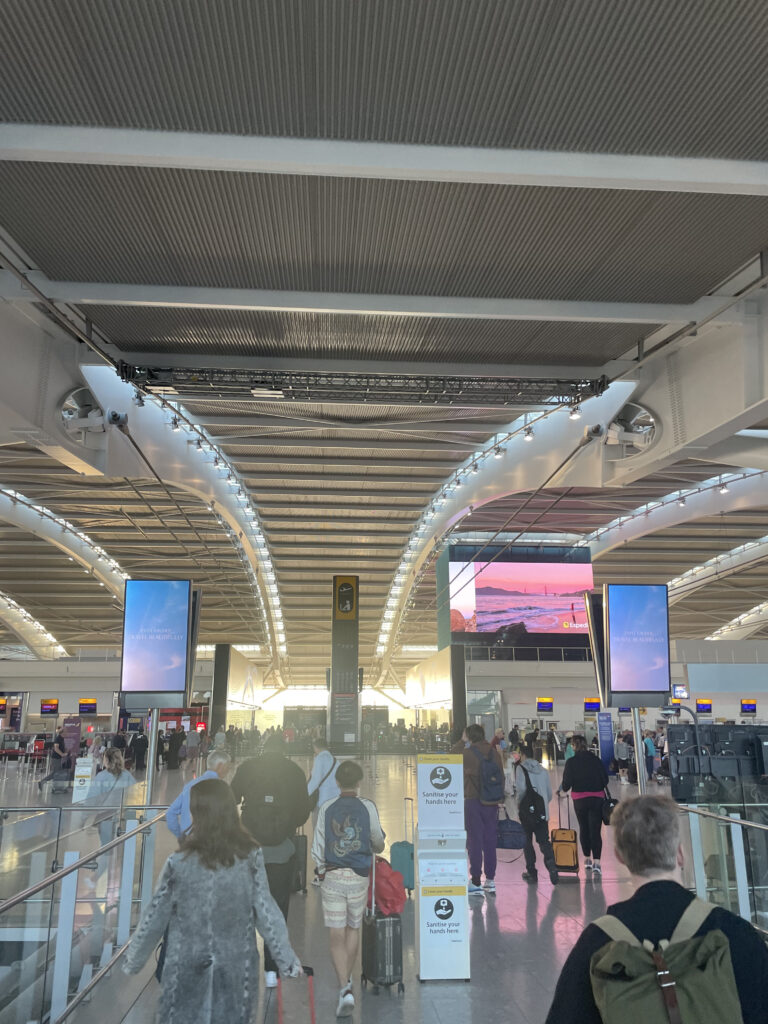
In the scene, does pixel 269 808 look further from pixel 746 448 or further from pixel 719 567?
pixel 719 567

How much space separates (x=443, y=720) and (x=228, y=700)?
32.8ft

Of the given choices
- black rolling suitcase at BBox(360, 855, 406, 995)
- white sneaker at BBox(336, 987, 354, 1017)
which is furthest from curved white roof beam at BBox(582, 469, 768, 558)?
white sneaker at BBox(336, 987, 354, 1017)

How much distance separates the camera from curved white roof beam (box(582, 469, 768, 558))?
21.6 metres

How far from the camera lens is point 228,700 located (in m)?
→ 36.8

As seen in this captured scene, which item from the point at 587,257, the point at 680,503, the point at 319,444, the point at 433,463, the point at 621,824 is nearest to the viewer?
the point at 621,824

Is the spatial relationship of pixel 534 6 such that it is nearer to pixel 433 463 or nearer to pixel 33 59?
pixel 33 59

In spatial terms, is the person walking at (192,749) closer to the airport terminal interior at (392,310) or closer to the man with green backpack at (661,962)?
the airport terminal interior at (392,310)

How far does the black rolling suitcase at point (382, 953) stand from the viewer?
5441mm

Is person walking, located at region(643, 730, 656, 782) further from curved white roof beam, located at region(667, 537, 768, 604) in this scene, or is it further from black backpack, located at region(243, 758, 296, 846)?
black backpack, located at region(243, 758, 296, 846)

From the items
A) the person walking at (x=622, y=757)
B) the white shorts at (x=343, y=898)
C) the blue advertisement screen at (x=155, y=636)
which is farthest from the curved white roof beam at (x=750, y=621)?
the white shorts at (x=343, y=898)

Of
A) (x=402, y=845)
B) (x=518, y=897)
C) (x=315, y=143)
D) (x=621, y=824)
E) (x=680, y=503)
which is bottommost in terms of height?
(x=518, y=897)

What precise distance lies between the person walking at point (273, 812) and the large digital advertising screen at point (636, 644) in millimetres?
4790

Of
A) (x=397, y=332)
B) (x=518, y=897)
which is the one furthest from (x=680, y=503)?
(x=518, y=897)

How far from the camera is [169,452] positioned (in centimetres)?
1739
